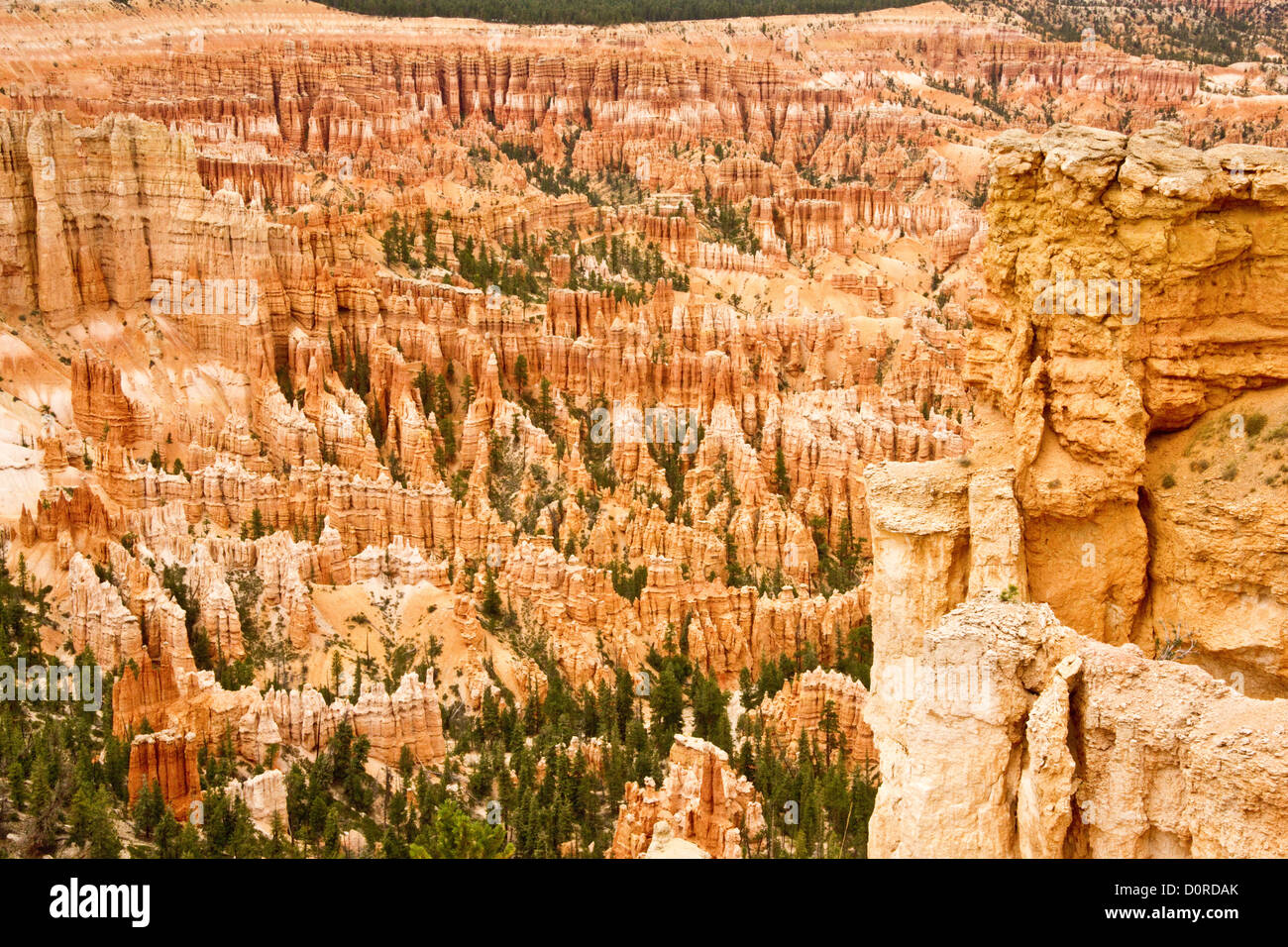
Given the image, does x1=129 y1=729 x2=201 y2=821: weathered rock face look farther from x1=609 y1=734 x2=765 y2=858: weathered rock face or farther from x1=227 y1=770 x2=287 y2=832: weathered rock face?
x1=609 y1=734 x2=765 y2=858: weathered rock face

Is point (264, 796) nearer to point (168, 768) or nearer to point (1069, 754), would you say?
→ point (168, 768)

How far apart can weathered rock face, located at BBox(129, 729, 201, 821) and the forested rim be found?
332 feet

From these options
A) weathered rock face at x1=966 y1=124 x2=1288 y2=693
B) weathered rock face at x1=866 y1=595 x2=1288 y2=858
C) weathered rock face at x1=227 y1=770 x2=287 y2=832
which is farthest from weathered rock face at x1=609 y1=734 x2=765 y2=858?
weathered rock face at x1=866 y1=595 x2=1288 y2=858

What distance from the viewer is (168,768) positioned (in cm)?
3516

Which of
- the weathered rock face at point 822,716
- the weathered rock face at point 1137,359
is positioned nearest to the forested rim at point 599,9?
the weathered rock face at point 822,716

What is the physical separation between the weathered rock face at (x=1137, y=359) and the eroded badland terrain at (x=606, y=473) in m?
0.05

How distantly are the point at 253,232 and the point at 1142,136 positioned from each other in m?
49.5

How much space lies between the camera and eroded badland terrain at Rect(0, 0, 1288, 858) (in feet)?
51.9

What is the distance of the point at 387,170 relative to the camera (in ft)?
303

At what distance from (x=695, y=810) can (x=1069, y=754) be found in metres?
20.8

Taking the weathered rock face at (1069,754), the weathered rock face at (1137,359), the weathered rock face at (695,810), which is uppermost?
the weathered rock face at (1137,359)

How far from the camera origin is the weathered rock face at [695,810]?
106ft

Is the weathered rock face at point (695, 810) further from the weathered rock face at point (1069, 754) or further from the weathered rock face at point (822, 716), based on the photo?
the weathered rock face at point (1069, 754)
